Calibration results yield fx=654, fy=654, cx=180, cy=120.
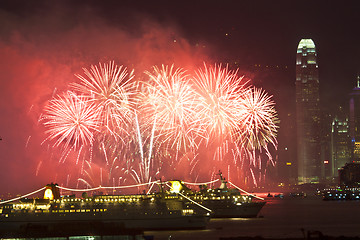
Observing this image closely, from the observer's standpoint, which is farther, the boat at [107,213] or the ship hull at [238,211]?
the ship hull at [238,211]

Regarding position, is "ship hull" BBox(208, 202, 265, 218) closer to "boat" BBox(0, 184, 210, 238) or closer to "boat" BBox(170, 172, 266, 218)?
"boat" BBox(170, 172, 266, 218)

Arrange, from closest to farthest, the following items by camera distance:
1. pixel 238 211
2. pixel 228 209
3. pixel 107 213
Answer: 1. pixel 107 213
2. pixel 228 209
3. pixel 238 211

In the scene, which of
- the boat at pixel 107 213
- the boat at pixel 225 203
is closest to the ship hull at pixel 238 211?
the boat at pixel 225 203

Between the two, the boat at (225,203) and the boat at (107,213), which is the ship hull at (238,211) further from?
the boat at (107,213)

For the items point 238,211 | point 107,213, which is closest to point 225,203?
point 238,211

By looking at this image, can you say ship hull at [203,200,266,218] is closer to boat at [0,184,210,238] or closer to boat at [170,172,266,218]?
boat at [170,172,266,218]

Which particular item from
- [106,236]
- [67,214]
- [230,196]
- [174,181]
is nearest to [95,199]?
[67,214]

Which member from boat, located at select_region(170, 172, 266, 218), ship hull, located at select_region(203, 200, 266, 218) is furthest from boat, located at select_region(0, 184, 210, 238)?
ship hull, located at select_region(203, 200, 266, 218)

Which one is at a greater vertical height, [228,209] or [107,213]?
[107,213]

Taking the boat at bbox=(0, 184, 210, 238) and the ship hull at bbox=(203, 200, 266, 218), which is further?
the ship hull at bbox=(203, 200, 266, 218)

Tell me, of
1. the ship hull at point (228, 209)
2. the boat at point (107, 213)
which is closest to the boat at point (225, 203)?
the ship hull at point (228, 209)

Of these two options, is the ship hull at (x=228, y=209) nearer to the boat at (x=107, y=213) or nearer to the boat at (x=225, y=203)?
the boat at (x=225, y=203)

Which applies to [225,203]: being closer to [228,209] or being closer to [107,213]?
[228,209]
